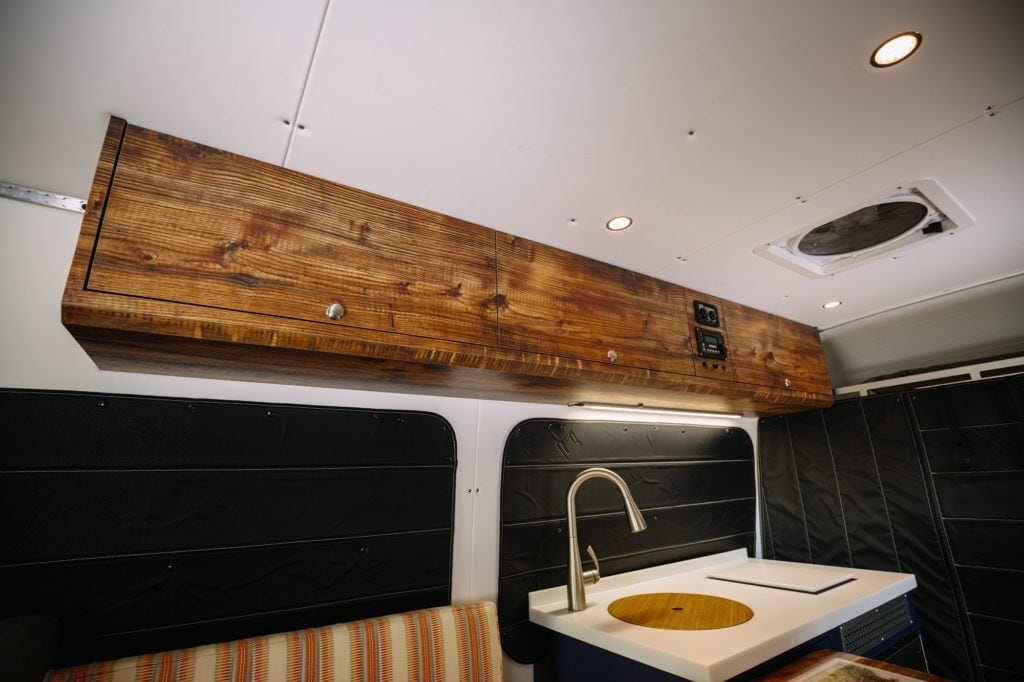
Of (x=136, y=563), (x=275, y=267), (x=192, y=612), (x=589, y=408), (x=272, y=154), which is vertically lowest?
(x=192, y=612)

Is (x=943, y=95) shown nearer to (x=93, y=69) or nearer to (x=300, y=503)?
(x=93, y=69)

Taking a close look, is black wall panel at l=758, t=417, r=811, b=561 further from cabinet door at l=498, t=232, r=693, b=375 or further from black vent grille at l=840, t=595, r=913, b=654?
cabinet door at l=498, t=232, r=693, b=375

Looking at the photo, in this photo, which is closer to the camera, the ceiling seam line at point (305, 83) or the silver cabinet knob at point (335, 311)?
the ceiling seam line at point (305, 83)

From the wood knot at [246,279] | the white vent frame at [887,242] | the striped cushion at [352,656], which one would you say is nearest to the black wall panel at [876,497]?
the white vent frame at [887,242]

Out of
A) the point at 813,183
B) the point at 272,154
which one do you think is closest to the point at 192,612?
the point at 272,154

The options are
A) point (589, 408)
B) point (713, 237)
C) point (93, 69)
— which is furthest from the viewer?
point (589, 408)

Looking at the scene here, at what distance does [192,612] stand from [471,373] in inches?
43.5

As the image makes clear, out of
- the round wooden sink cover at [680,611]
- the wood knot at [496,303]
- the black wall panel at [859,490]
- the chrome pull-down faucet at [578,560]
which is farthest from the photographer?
the black wall panel at [859,490]

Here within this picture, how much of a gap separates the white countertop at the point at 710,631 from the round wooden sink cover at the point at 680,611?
5cm

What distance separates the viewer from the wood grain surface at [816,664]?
1231mm

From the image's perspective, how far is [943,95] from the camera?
1.11 m

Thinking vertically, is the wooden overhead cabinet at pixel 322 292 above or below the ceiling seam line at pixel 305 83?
below

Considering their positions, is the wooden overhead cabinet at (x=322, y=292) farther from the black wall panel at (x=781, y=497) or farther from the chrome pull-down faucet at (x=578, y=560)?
the black wall panel at (x=781, y=497)

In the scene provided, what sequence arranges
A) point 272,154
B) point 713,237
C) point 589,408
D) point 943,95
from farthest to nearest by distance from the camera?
point 589,408
point 713,237
point 272,154
point 943,95
